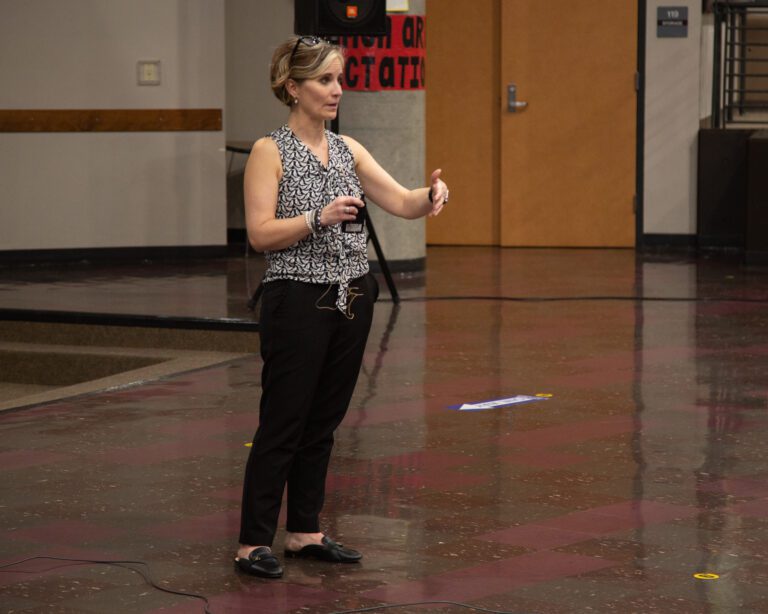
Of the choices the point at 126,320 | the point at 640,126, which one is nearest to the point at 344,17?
the point at 126,320

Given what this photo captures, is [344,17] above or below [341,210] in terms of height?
above

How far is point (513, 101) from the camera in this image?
1221 centimetres

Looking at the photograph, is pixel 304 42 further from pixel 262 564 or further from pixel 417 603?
pixel 417 603

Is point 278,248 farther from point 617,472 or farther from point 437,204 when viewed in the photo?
point 617,472

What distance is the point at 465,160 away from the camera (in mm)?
12484

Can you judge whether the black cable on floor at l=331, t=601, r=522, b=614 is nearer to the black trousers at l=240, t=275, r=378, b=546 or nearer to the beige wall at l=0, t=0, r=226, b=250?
the black trousers at l=240, t=275, r=378, b=546

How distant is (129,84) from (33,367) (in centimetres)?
372

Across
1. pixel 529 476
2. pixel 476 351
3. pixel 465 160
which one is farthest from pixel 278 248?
pixel 465 160

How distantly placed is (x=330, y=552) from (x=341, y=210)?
3.27 ft

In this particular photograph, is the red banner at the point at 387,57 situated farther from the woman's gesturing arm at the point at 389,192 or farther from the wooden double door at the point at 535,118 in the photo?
the woman's gesturing arm at the point at 389,192

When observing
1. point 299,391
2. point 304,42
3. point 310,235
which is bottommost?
point 299,391

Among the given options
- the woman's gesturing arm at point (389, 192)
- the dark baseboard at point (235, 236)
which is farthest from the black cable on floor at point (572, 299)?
the woman's gesturing arm at point (389, 192)

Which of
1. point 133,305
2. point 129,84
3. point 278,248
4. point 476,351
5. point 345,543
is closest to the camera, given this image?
point 278,248

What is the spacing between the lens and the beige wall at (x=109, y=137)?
431 inches
